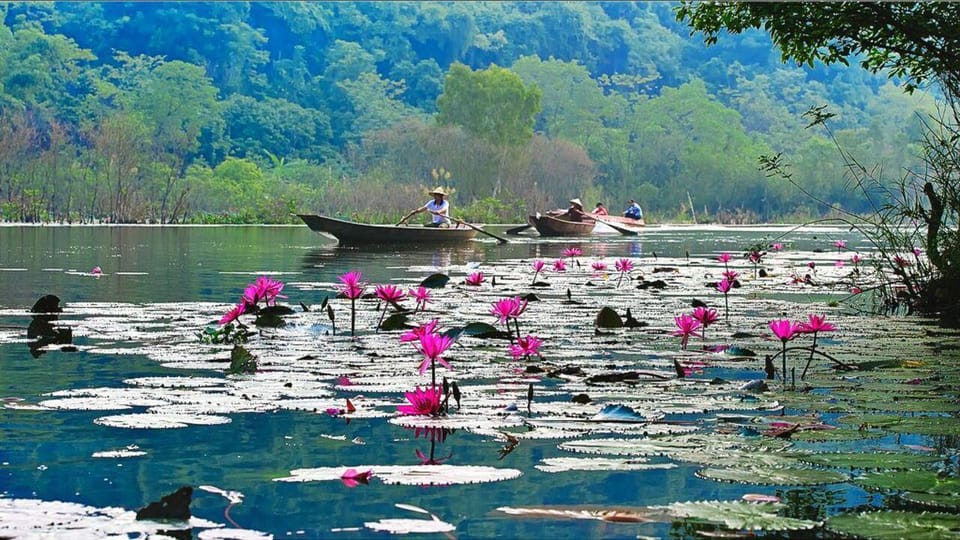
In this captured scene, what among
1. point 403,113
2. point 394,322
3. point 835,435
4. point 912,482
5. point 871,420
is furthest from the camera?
point 403,113

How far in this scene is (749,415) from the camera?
3654mm

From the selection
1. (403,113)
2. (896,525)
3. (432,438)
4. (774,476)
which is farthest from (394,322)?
(403,113)

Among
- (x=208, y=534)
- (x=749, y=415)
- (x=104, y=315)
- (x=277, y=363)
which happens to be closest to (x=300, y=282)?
(x=104, y=315)

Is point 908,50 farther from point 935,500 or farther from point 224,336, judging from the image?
point 935,500

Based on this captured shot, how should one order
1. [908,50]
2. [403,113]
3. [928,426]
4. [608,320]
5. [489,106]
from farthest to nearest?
[403,113]
[489,106]
[908,50]
[608,320]
[928,426]

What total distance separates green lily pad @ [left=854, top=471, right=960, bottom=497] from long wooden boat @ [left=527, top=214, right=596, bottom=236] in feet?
92.5

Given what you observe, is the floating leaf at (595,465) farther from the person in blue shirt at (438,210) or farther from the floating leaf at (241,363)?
the person in blue shirt at (438,210)

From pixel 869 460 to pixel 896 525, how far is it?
64 centimetres

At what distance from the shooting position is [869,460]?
2.90 meters

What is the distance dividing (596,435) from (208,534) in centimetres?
132

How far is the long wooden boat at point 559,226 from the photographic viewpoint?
3132cm

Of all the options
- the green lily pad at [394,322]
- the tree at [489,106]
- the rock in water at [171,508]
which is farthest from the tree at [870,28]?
the tree at [489,106]

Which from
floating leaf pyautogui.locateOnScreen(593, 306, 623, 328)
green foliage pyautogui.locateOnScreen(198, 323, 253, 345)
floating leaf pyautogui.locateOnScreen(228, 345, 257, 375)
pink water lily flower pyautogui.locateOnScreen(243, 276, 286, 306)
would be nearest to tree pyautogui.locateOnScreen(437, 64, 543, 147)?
floating leaf pyautogui.locateOnScreen(593, 306, 623, 328)

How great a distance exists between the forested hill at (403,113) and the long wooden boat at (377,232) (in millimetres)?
21384
